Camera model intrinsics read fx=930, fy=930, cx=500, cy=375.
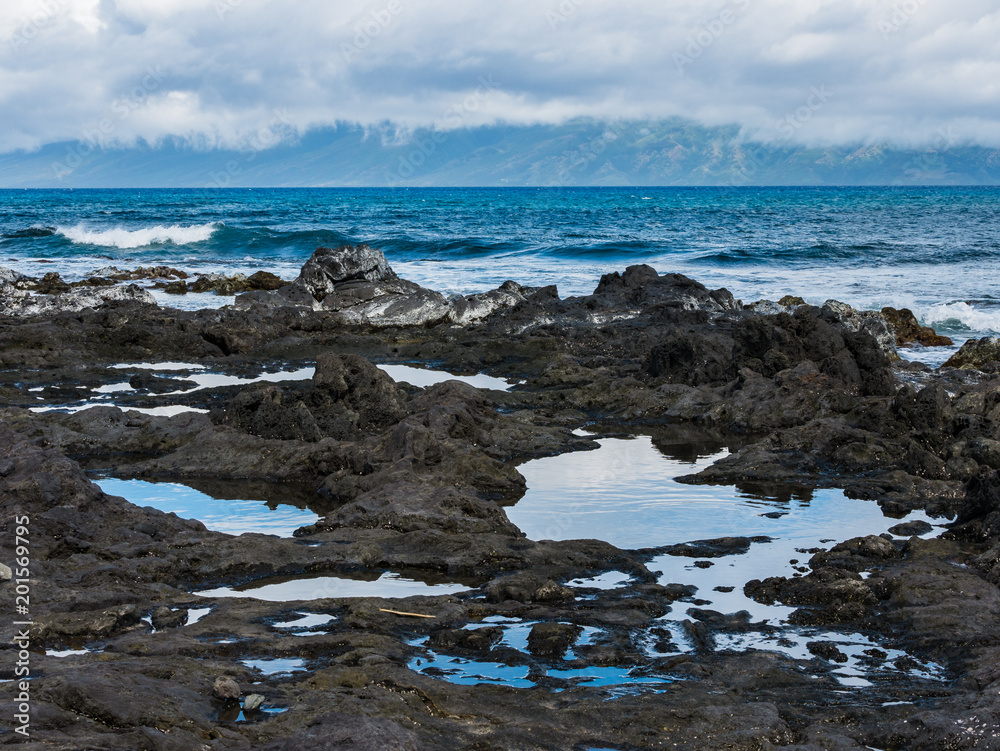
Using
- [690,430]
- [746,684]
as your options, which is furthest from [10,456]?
[690,430]

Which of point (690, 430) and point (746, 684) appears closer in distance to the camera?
point (746, 684)

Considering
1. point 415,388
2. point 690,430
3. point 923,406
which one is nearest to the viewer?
point 923,406

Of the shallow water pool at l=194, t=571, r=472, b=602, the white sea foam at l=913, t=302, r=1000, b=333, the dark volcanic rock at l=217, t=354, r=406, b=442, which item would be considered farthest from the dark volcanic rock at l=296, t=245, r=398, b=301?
the shallow water pool at l=194, t=571, r=472, b=602

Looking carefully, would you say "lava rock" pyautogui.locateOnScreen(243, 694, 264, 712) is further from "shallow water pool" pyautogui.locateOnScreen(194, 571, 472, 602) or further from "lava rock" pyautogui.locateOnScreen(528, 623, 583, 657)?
"shallow water pool" pyautogui.locateOnScreen(194, 571, 472, 602)

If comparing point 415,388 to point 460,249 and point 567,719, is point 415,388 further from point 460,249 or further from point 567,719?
point 460,249

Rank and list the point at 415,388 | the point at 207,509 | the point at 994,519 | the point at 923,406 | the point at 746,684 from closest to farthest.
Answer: the point at 746,684 < the point at 994,519 < the point at 207,509 < the point at 923,406 < the point at 415,388

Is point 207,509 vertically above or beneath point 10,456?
beneath

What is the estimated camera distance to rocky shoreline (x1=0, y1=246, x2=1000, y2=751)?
3.62m

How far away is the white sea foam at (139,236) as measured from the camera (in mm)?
42125

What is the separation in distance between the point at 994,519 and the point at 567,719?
393 cm

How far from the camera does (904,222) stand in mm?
56562

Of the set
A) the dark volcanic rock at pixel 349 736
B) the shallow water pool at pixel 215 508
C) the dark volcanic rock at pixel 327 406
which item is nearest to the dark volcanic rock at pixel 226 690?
the dark volcanic rock at pixel 349 736

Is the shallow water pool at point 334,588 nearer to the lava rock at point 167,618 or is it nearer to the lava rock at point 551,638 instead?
the lava rock at point 167,618

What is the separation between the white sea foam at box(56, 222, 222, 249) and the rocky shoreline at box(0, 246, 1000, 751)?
1239 inches
